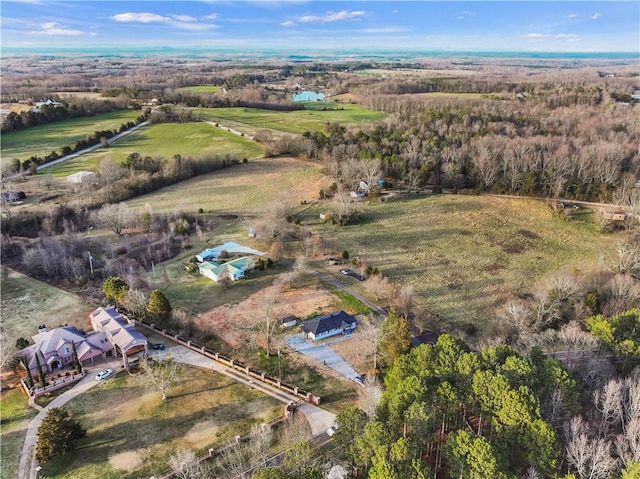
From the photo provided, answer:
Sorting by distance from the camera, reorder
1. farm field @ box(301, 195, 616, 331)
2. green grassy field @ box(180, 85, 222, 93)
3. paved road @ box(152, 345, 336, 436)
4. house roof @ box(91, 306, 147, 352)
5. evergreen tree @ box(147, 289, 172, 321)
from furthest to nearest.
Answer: green grassy field @ box(180, 85, 222, 93) < farm field @ box(301, 195, 616, 331) < evergreen tree @ box(147, 289, 172, 321) < house roof @ box(91, 306, 147, 352) < paved road @ box(152, 345, 336, 436)

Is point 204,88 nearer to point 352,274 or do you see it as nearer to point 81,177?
point 81,177

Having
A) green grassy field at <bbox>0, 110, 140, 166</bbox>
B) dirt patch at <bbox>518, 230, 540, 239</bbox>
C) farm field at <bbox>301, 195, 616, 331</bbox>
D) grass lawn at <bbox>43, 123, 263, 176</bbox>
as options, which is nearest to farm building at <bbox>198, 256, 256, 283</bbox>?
farm field at <bbox>301, 195, 616, 331</bbox>

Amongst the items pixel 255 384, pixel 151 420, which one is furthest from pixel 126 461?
pixel 255 384

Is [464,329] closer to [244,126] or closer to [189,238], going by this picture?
[189,238]

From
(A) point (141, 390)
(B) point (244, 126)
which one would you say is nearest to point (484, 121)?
(B) point (244, 126)

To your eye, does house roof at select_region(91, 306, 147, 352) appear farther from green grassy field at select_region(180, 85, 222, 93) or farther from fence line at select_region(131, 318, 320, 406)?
green grassy field at select_region(180, 85, 222, 93)

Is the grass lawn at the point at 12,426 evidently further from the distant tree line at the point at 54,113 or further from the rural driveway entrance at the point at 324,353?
the distant tree line at the point at 54,113

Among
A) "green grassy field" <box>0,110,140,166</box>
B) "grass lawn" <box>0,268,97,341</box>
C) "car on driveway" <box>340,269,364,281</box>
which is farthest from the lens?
"green grassy field" <box>0,110,140,166</box>
